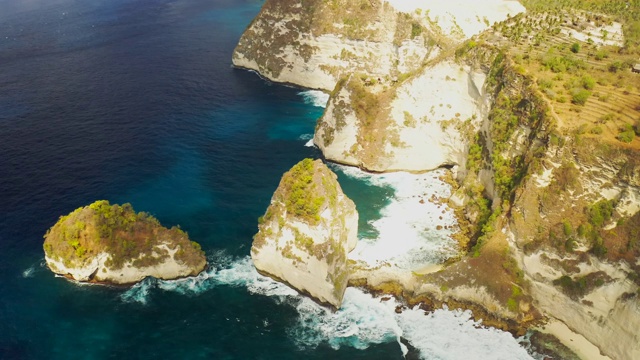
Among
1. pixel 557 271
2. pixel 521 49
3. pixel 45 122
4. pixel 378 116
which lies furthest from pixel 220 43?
pixel 557 271

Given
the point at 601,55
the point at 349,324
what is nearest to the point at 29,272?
the point at 349,324

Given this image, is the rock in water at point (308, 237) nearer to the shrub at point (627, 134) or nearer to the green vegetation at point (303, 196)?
the green vegetation at point (303, 196)

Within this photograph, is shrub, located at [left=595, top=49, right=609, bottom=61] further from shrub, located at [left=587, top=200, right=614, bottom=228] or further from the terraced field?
shrub, located at [left=587, top=200, right=614, bottom=228]

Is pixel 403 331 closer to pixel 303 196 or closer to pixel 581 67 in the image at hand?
pixel 303 196

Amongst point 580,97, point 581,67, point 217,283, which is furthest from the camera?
point 581,67

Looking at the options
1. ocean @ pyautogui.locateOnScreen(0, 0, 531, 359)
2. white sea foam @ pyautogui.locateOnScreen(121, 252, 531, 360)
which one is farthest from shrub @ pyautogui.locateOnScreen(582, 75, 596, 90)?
white sea foam @ pyautogui.locateOnScreen(121, 252, 531, 360)

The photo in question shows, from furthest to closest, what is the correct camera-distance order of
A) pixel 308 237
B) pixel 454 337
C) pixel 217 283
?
pixel 217 283
pixel 308 237
pixel 454 337

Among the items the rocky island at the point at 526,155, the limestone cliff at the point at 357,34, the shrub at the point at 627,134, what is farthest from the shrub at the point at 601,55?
the limestone cliff at the point at 357,34
